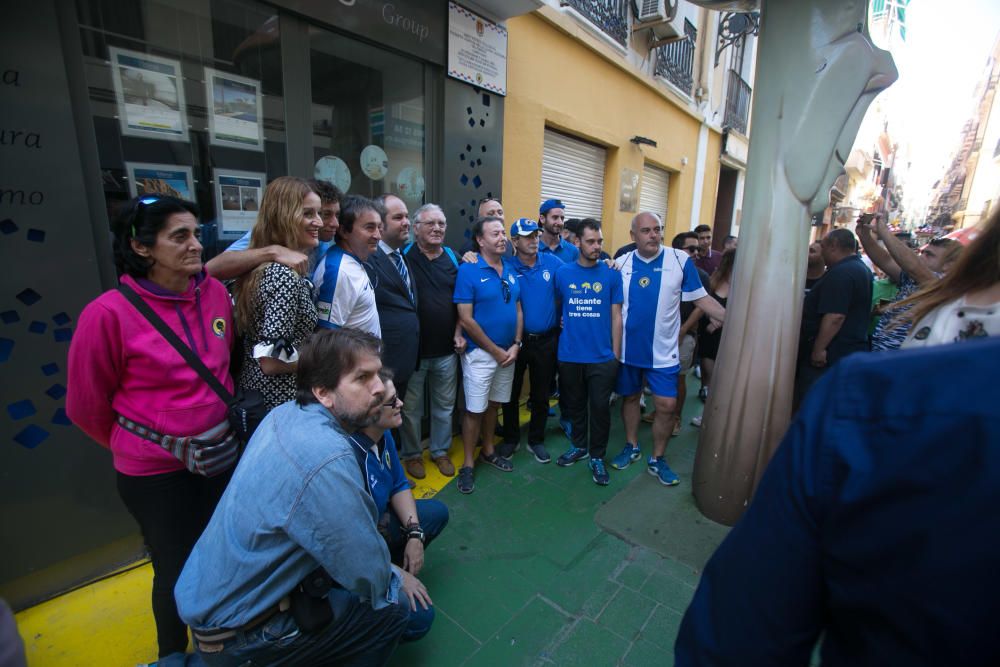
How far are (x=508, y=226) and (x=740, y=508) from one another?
3.37m

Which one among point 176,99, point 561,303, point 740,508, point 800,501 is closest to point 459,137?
point 561,303

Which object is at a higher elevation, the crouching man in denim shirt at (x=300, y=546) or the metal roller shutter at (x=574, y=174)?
the metal roller shutter at (x=574, y=174)

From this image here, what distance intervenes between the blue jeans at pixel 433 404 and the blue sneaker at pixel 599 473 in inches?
47.5

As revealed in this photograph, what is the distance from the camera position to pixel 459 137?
4.29 meters

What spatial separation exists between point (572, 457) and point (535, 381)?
2.37 feet

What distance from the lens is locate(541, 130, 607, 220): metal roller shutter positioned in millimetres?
5836

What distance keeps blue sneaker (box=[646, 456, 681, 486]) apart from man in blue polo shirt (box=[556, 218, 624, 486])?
1.36 ft

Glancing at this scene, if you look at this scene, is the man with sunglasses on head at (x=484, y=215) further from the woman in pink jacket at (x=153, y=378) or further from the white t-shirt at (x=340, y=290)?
the woman in pink jacket at (x=153, y=378)

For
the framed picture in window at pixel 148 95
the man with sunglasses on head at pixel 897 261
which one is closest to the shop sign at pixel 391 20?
the framed picture in window at pixel 148 95

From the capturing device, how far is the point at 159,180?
280 centimetres

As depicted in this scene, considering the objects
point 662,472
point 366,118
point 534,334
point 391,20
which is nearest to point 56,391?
point 366,118

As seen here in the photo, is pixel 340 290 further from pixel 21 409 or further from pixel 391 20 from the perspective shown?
pixel 391 20

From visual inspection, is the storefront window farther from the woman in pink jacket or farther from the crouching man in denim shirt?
the crouching man in denim shirt

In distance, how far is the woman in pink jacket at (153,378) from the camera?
1.83m
